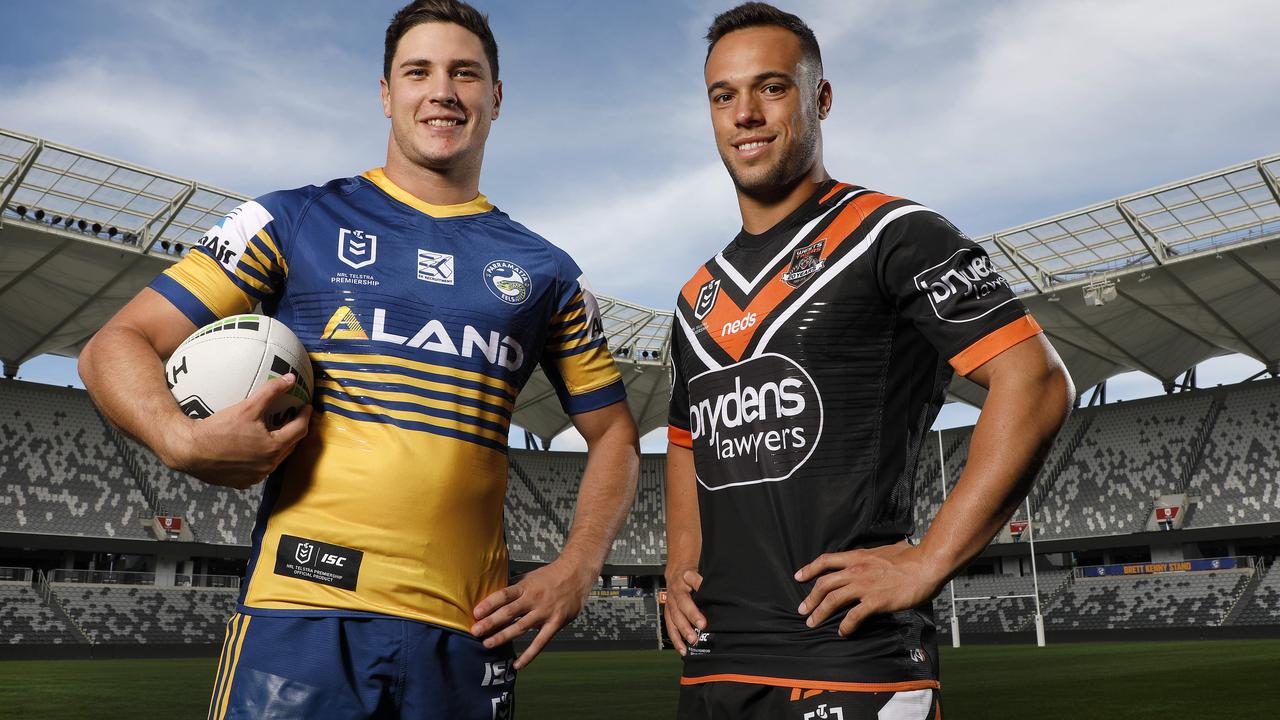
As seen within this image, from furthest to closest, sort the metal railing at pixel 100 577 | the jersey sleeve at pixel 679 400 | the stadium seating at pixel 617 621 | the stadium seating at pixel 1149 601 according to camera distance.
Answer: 1. the stadium seating at pixel 617 621
2. the stadium seating at pixel 1149 601
3. the metal railing at pixel 100 577
4. the jersey sleeve at pixel 679 400

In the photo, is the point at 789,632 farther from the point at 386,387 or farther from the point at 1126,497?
the point at 1126,497

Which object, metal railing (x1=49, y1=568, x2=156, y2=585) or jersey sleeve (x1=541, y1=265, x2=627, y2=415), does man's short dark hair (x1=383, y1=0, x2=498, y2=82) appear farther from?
metal railing (x1=49, y1=568, x2=156, y2=585)

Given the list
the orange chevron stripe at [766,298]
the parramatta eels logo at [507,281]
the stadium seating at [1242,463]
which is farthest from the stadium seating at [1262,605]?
the parramatta eels logo at [507,281]

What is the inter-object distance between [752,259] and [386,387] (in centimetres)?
123

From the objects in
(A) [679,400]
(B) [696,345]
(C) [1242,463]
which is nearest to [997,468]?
(B) [696,345]

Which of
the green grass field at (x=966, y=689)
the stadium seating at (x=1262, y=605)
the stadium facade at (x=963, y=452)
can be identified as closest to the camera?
the green grass field at (x=966, y=689)

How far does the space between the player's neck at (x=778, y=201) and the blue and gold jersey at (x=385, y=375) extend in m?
0.69

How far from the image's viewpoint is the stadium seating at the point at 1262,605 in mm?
32438

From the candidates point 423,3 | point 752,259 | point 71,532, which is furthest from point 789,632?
point 71,532

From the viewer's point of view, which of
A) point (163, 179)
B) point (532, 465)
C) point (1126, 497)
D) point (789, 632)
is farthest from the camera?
point (532, 465)

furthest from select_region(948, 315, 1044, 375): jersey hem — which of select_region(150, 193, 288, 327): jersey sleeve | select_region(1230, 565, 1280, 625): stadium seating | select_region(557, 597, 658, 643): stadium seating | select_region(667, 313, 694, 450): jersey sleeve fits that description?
select_region(557, 597, 658, 643): stadium seating

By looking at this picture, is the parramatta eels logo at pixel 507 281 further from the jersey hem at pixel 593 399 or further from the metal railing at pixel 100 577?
the metal railing at pixel 100 577

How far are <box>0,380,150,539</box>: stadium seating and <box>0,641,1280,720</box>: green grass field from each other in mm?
13652

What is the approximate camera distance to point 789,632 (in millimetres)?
2521
